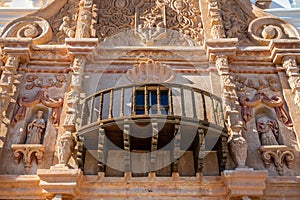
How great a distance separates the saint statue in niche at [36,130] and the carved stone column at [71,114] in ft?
1.86

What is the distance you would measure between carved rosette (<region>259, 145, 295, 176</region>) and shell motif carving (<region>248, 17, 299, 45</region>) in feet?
9.53

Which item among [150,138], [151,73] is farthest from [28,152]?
[151,73]

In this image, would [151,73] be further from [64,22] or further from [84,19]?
[64,22]

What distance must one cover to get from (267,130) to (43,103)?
4653 mm

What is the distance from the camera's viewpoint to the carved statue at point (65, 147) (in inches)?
259

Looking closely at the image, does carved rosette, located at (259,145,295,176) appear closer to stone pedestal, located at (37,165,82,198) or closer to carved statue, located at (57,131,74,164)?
stone pedestal, located at (37,165,82,198)

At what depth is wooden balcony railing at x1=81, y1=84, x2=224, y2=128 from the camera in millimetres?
7000

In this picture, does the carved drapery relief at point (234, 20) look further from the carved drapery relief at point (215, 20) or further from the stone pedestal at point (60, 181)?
the stone pedestal at point (60, 181)

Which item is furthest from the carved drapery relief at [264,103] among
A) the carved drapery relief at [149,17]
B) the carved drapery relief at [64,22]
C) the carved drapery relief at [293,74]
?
the carved drapery relief at [64,22]

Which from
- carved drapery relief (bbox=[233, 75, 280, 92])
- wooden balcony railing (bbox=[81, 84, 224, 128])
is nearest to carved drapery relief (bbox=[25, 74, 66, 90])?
wooden balcony railing (bbox=[81, 84, 224, 128])

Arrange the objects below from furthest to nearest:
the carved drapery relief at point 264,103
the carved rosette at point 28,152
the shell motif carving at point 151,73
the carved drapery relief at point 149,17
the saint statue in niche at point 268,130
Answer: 1. the carved drapery relief at point 149,17
2. the shell motif carving at point 151,73
3. the carved drapery relief at point 264,103
4. the saint statue in niche at point 268,130
5. the carved rosette at point 28,152

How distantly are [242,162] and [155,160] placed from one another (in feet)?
5.15

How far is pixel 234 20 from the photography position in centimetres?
937

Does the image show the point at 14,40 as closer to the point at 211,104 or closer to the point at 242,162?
the point at 211,104
